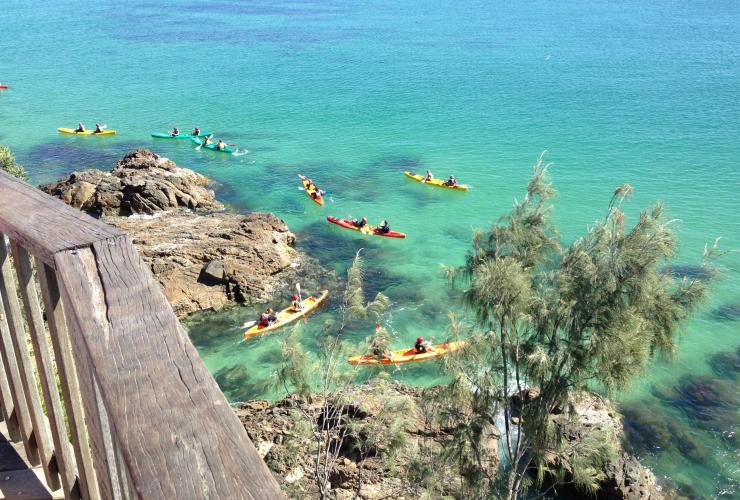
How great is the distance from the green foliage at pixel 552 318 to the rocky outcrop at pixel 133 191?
753 inches

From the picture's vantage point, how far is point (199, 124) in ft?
148

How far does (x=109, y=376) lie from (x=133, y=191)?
29.1 metres

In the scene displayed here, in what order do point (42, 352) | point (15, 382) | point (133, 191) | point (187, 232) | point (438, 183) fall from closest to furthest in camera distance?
point (42, 352) → point (15, 382) → point (187, 232) → point (133, 191) → point (438, 183)

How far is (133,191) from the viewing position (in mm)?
28781

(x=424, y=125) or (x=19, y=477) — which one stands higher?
(x=19, y=477)

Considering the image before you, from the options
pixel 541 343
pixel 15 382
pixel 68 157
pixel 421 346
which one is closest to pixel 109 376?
pixel 15 382

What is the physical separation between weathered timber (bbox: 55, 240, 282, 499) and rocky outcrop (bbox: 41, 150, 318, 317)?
1934 centimetres

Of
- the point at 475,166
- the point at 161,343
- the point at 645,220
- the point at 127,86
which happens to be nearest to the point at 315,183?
the point at 475,166

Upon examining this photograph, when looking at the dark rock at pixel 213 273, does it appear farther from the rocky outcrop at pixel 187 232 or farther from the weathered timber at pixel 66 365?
the weathered timber at pixel 66 365

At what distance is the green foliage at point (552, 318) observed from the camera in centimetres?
1109

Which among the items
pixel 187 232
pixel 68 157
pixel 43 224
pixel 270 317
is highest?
pixel 43 224

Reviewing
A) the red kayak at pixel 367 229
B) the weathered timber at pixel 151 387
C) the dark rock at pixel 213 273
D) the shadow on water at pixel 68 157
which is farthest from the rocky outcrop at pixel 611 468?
the shadow on water at pixel 68 157

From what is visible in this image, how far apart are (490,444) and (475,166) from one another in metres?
24.4

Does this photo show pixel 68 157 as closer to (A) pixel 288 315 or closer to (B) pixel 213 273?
(B) pixel 213 273
